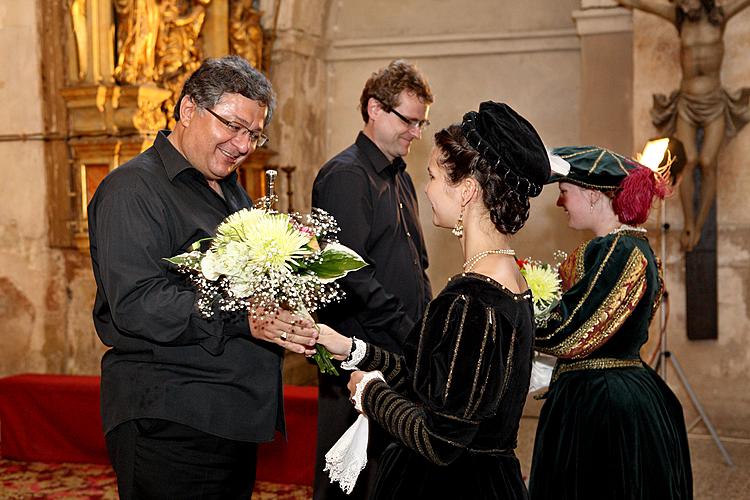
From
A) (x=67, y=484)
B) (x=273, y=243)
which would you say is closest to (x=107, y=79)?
(x=67, y=484)

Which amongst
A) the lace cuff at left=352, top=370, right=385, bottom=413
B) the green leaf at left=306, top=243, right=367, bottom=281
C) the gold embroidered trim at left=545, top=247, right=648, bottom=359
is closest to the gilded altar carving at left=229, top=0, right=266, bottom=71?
the gold embroidered trim at left=545, top=247, right=648, bottom=359

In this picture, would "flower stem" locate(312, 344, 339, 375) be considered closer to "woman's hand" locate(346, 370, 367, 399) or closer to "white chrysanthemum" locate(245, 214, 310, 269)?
"woman's hand" locate(346, 370, 367, 399)

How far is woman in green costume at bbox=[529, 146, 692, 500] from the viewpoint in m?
3.27

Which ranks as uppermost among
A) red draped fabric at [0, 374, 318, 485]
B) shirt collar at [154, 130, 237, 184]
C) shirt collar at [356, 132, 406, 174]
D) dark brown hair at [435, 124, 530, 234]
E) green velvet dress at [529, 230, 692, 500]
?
shirt collar at [356, 132, 406, 174]

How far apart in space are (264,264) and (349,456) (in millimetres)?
655

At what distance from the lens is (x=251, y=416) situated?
2744mm

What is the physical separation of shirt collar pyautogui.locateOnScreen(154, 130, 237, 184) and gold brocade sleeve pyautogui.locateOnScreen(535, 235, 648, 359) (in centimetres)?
138

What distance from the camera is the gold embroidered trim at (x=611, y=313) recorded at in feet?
10.8

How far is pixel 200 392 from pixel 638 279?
1.62m

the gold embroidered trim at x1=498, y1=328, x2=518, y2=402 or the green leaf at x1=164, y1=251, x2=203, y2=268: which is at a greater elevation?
the green leaf at x1=164, y1=251, x2=203, y2=268

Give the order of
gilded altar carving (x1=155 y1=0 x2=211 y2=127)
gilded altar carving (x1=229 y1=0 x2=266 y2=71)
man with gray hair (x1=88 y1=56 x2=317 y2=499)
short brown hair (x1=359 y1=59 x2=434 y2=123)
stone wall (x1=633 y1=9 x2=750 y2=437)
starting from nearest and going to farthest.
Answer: man with gray hair (x1=88 y1=56 x2=317 y2=499) < short brown hair (x1=359 y1=59 x2=434 y2=123) < stone wall (x1=633 y1=9 x2=750 y2=437) < gilded altar carving (x1=155 y1=0 x2=211 y2=127) < gilded altar carving (x1=229 y1=0 x2=266 y2=71)

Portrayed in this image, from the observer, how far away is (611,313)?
3305mm

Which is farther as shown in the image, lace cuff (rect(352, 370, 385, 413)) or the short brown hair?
the short brown hair

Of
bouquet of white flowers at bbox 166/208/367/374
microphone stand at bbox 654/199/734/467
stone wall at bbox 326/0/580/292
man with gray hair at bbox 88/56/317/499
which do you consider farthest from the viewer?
stone wall at bbox 326/0/580/292
